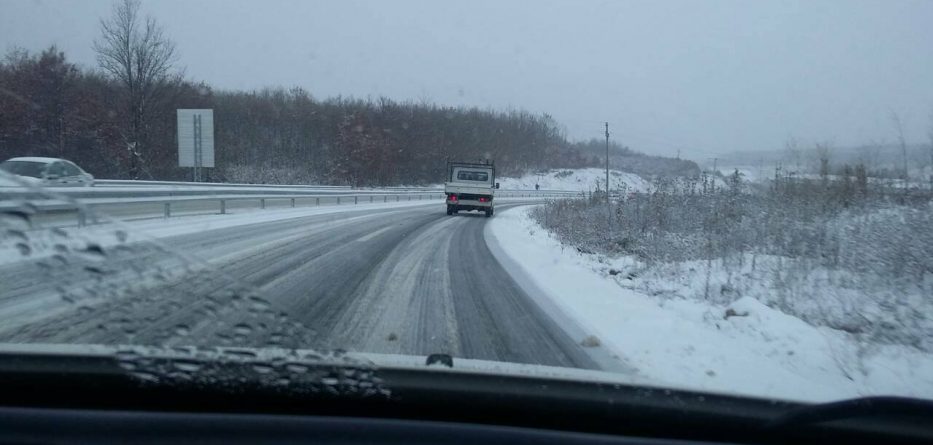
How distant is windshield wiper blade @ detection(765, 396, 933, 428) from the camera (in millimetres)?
3236

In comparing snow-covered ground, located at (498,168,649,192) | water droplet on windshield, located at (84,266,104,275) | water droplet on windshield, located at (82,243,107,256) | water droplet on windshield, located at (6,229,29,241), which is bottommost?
water droplet on windshield, located at (84,266,104,275)

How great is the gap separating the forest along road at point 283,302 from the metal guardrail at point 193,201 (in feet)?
1.03

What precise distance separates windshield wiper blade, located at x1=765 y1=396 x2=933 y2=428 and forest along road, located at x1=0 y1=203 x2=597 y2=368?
9.35 ft

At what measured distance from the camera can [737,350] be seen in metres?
7.00

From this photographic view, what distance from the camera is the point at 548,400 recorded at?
3477 millimetres

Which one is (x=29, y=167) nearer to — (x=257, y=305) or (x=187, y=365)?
(x=257, y=305)

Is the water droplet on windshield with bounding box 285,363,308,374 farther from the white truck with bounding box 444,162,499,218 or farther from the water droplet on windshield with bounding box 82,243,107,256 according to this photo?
the white truck with bounding box 444,162,499,218

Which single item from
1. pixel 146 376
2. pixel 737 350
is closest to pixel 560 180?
pixel 737 350

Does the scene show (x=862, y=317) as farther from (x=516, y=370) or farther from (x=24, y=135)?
(x=24, y=135)

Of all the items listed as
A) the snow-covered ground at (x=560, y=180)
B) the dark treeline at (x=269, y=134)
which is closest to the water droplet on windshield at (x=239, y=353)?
the dark treeline at (x=269, y=134)

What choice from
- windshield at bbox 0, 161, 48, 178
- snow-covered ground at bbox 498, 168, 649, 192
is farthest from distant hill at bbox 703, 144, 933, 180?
snow-covered ground at bbox 498, 168, 649, 192

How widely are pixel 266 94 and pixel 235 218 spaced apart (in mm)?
34497

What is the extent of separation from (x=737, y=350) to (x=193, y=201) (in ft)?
64.8

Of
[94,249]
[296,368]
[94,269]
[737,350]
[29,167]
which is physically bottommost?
[737,350]
